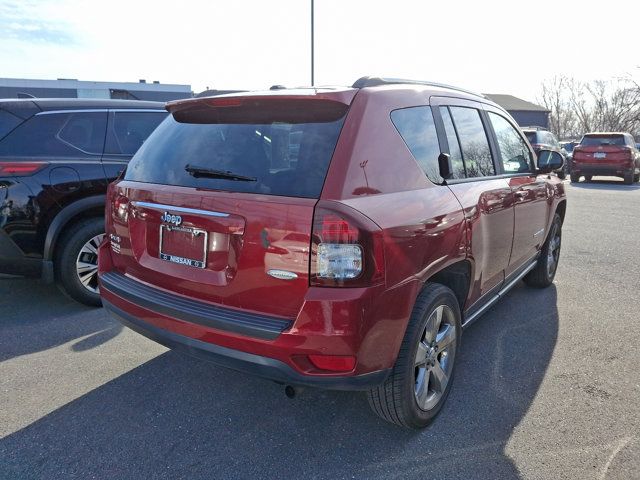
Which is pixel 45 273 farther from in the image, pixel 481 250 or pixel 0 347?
pixel 481 250

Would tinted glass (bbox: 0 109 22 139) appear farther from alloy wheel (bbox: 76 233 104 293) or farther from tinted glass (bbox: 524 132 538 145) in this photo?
tinted glass (bbox: 524 132 538 145)

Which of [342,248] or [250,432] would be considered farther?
[250,432]

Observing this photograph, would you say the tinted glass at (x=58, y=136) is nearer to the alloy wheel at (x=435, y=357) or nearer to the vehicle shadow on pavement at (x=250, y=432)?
the vehicle shadow on pavement at (x=250, y=432)

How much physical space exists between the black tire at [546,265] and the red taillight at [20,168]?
4.59 metres

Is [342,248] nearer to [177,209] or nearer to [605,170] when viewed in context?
[177,209]

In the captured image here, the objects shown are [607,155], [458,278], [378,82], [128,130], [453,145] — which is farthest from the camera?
[607,155]

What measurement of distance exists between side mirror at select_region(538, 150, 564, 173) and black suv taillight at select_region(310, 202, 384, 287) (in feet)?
9.47

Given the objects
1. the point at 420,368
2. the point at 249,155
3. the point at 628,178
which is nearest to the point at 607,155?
the point at 628,178

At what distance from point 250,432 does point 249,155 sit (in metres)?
1.46

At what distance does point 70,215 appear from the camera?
4.14 m

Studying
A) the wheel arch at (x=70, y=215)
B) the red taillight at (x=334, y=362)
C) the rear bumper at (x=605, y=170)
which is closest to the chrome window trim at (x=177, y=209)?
the red taillight at (x=334, y=362)

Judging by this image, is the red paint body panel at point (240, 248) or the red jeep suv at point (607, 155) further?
the red jeep suv at point (607, 155)

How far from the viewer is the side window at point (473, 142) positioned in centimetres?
314

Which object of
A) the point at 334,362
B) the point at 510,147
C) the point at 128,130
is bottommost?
the point at 334,362
